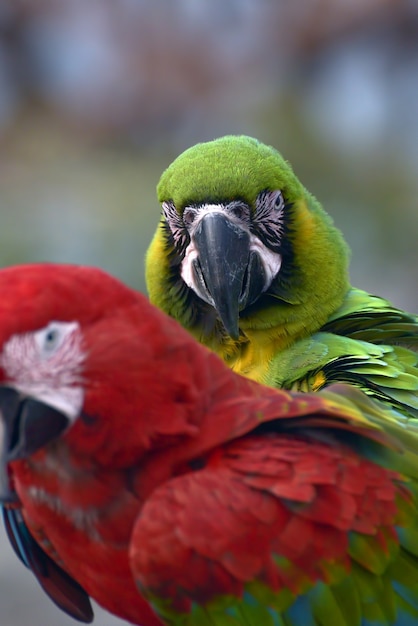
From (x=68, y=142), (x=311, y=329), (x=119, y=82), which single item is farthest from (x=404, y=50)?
(x=311, y=329)

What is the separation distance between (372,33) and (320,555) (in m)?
5.15

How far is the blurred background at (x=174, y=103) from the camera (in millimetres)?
5559

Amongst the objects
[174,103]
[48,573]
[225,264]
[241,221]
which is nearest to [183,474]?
[48,573]

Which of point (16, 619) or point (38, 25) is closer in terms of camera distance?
point (16, 619)

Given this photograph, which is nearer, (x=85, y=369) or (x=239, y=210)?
(x=85, y=369)

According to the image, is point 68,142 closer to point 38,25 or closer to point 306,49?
point 38,25

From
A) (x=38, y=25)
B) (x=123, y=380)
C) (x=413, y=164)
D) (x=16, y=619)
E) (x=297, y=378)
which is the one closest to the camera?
(x=123, y=380)

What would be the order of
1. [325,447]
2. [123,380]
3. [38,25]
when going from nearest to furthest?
[123,380], [325,447], [38,25]

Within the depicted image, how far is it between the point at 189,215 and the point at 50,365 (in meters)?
0.84

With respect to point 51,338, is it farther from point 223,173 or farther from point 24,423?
point 223,173

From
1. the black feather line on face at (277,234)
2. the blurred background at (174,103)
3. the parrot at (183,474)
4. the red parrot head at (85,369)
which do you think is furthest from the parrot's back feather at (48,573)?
the blurred background at (174,103)

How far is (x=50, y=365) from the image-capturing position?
114 cm

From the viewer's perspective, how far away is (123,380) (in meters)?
1.19

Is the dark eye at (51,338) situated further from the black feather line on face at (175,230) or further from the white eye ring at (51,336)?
the black feather line on face at (175,230)
